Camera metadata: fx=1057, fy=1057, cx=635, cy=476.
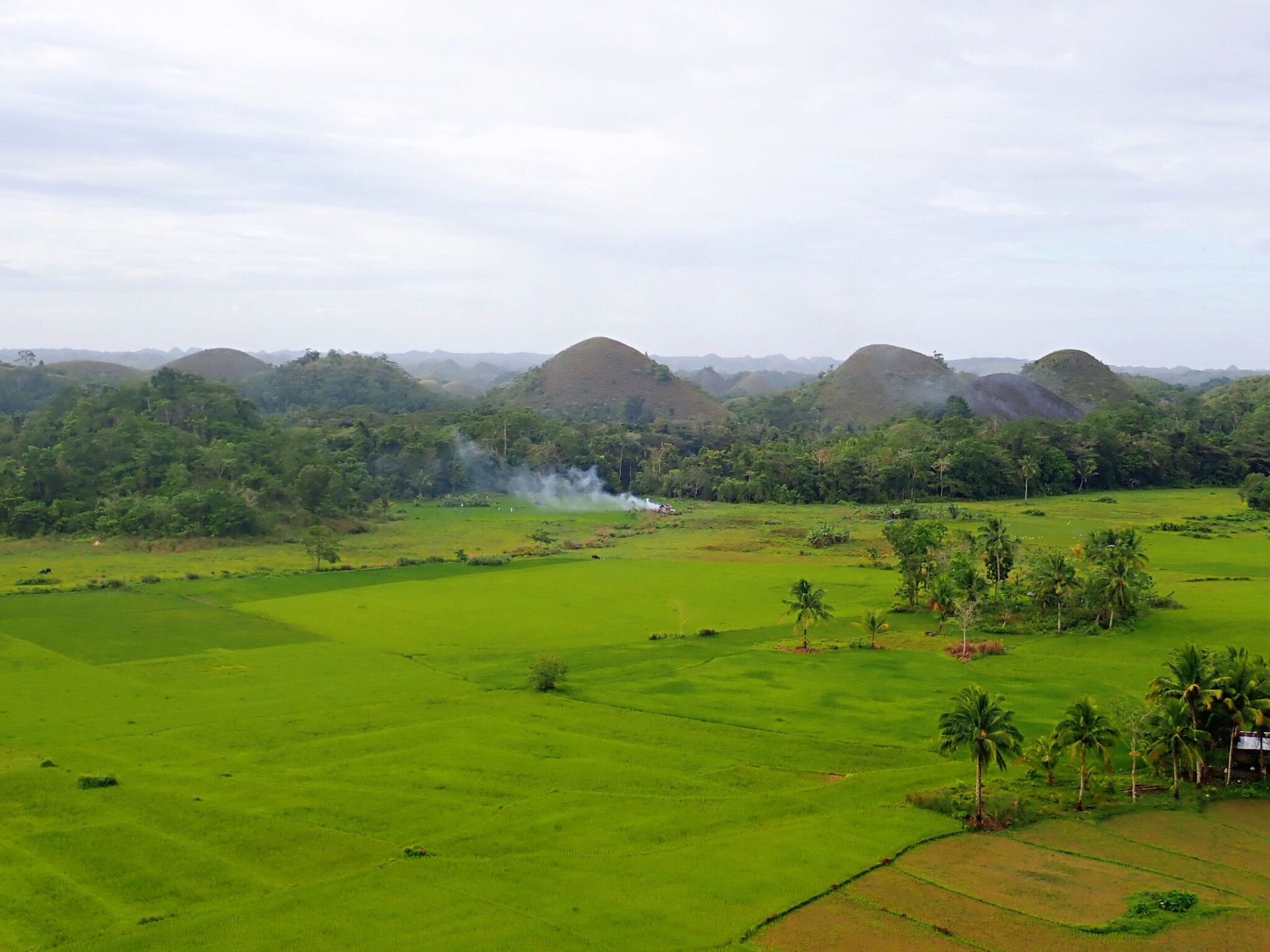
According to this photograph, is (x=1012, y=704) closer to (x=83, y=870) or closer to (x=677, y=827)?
(x=677, y=827)

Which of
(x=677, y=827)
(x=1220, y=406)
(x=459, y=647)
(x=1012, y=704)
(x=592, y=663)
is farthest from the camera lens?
(x=1220, y=406)

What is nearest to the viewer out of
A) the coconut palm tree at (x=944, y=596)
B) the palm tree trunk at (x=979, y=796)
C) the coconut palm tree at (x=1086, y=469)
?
the palm tree trunk at (x=979, y=796)

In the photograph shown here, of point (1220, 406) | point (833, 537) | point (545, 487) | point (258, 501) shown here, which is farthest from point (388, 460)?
point (1220, 406)

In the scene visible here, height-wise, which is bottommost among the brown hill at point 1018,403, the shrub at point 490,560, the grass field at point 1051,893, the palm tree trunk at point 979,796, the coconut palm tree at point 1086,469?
the grass field at point 1051,893

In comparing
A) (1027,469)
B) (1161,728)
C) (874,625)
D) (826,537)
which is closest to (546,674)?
(874,625)

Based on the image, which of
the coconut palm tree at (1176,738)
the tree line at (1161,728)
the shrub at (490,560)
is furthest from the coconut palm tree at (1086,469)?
the coconut palm tree at (1176,738)

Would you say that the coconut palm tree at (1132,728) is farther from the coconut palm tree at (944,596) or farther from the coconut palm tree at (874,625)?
the coconut palm tree at (944,596)

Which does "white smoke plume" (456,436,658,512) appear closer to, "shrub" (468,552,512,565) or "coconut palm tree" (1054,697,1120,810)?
"shrub" (468,552,512,565)
